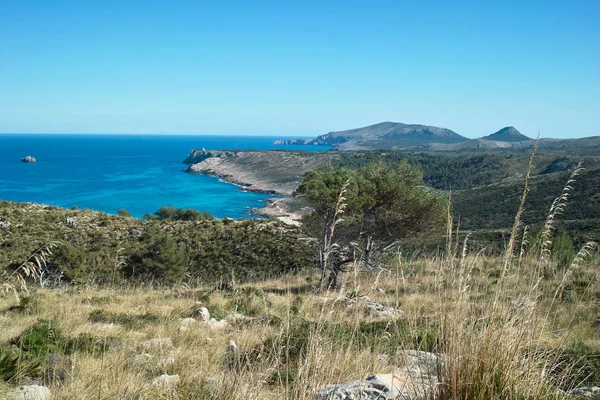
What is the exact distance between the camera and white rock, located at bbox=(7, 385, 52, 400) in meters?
2.32

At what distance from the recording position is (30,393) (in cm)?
240

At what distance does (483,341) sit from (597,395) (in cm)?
105

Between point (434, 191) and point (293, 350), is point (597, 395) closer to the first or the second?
point (293, 350)

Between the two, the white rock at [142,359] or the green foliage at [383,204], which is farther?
the green foliage at [383,204]

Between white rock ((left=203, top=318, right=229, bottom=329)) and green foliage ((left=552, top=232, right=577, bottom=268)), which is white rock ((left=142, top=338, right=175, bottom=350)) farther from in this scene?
green foliage ((left=552, top=232, right=577, bottom=268))

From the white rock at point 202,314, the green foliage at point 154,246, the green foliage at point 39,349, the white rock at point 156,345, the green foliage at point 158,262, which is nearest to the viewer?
the green foliage at point 39,349

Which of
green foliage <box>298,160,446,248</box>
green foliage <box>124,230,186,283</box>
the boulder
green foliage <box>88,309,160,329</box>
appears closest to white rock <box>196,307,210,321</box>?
green foliage <box>88,309,160,329</box>

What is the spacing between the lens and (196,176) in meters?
143

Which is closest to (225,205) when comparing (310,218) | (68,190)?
(68,190)

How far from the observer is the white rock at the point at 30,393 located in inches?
91.3

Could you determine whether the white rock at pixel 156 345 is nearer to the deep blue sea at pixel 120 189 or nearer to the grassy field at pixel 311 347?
the grassy field at pixel 311 347

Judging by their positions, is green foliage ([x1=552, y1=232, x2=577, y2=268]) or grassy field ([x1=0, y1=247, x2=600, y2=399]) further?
green foliage ([x1=552, y1=232, x2=577, y2=268])

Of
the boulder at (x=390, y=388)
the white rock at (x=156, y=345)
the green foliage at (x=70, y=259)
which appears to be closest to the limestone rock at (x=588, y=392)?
the boulder at (x=390, y=388)

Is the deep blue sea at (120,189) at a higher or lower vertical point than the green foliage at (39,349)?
lower
